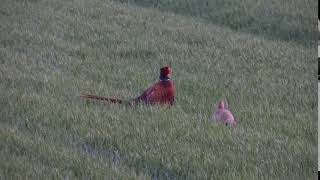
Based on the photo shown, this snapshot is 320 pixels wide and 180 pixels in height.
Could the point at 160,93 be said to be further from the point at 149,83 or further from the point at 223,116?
the point at 149,83

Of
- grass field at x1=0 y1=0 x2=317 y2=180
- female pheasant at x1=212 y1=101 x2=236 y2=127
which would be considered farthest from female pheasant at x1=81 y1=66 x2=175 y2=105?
female pheasant at x1=212 y1=101 x2=236 y2=127

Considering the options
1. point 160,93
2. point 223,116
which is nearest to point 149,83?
point 160,93

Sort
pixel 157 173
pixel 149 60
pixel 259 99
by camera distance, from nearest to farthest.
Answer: pixel 157 173 < pixel 259 99 < pixel 149 60

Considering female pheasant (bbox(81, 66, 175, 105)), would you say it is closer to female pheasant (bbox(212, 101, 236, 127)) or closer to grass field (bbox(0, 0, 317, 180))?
grass field (bbox(0, 0, 317, 180))

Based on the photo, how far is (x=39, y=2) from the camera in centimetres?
1480

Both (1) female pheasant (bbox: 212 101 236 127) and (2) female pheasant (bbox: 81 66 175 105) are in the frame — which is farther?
(2) female pheasant (bbox: 81 66 175 105)

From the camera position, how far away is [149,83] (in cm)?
850

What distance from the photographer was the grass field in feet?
17.3

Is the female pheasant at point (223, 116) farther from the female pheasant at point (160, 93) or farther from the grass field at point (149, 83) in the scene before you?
the female pheasant at point (160, 93)

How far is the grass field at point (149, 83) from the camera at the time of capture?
5.27 meters

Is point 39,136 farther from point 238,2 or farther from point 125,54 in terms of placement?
point 238,2

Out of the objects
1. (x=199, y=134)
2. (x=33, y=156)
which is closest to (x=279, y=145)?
(x=199, y=134)

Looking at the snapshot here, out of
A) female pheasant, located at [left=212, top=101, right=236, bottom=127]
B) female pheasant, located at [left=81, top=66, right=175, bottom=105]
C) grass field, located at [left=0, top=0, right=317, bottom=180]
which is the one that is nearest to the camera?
grass field, located at [left=0, top=0, right=317, bottom=180]

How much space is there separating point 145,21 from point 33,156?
28.8 ft
